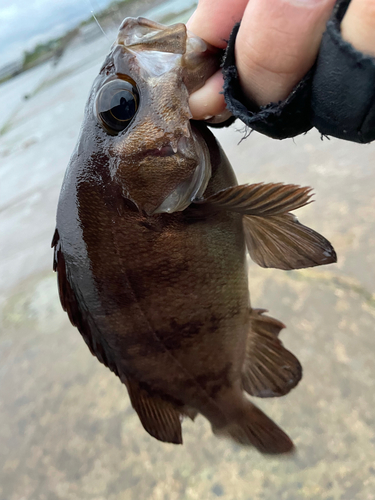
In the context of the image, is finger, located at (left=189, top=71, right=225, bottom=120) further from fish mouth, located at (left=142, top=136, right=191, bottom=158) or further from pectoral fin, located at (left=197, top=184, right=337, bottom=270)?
pectoral fin, located at (left=197, top=184, right=337, bottom=270)

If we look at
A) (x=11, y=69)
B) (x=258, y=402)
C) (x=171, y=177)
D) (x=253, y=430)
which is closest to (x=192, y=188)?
(x=171, y=177)

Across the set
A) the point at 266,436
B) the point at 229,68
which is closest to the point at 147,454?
the point at 266,436

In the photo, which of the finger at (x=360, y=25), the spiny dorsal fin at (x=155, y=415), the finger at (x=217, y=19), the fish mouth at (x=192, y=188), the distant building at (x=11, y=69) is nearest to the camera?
the finger at (x=360, y=25)

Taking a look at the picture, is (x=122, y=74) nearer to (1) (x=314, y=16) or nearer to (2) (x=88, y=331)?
(1) (x=314, y=16)

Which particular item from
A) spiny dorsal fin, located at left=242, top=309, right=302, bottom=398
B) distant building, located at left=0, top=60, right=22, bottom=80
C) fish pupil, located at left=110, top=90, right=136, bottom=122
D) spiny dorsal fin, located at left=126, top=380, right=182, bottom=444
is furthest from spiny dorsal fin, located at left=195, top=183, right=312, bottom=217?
distant building, located at left=0, top=60, right=22, bottom=80

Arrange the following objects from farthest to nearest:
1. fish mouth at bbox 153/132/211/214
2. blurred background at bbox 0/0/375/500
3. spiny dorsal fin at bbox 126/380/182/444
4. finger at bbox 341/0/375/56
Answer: blurred background at bbox 0/0/375/500 < spiny dorsal fin at bbox 126/380/182/444 < fish mouth at bbox 153/132/211/214 < finger at bbox 341/0/375/56

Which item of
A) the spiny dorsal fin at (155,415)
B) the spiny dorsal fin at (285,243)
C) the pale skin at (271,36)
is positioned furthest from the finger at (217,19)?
the spiny dorsal fin at (155,415)

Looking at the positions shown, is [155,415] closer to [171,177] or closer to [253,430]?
[253,430]

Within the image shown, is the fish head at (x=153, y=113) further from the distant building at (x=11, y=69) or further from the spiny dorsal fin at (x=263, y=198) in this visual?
the distant building at (x=11, y=69)
